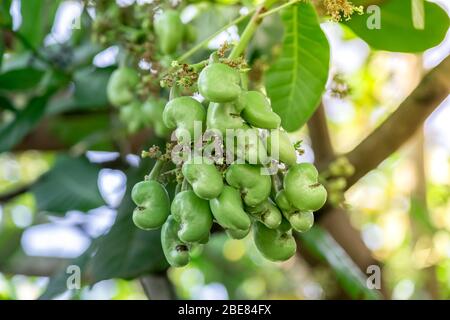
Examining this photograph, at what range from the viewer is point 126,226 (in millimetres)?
1449

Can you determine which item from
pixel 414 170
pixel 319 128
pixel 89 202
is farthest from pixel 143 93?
pixel 414 170

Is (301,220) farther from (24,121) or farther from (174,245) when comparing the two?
(24,121)

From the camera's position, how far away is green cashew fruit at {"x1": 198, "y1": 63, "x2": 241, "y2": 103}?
865 mm

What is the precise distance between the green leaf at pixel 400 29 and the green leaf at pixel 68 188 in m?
0.72

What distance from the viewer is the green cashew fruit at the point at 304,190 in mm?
901

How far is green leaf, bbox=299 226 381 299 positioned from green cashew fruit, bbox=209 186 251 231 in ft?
1.73

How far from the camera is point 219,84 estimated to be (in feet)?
2.85

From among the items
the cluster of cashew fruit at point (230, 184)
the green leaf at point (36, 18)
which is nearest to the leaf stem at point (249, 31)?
the cluster of cashew fruit at point (230, 184)

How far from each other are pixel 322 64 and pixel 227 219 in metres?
0.40

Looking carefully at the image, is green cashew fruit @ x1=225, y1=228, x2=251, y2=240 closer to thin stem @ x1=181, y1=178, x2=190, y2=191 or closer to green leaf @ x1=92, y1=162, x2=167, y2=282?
thin stem @ x1=181, y1=178, x2=190, y2=191

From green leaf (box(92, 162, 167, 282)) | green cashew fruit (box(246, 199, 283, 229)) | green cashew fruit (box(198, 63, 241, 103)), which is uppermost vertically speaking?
green cashew fruit (box(198, 63, 241, 103))

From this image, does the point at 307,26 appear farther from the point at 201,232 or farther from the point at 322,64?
the point at 201,232

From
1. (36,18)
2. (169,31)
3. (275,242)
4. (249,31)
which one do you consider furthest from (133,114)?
(275,242)

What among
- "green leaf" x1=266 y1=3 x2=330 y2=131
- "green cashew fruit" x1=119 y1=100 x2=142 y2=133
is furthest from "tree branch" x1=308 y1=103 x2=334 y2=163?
"green leaf" x1=266 y1=3 x2=330 y2=131
